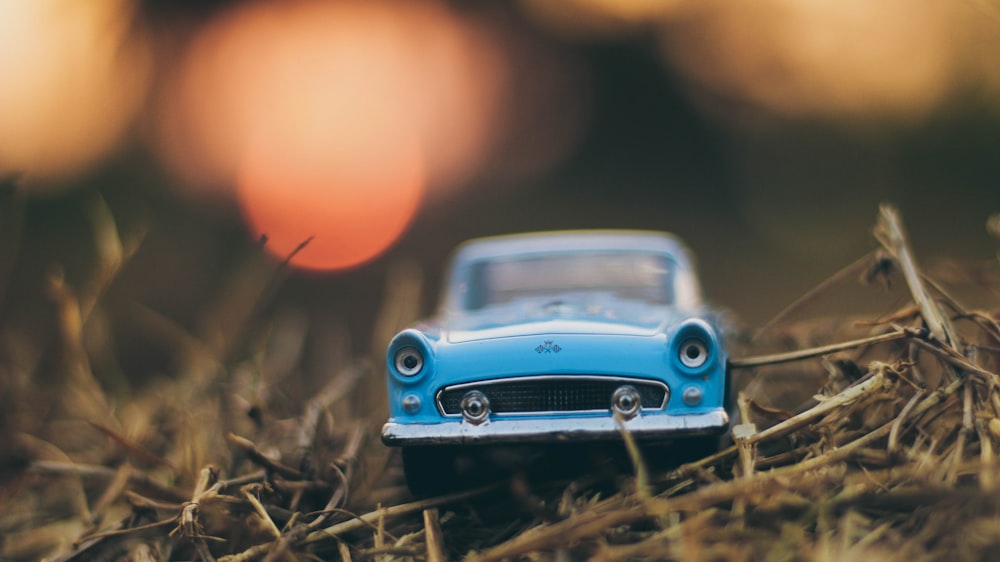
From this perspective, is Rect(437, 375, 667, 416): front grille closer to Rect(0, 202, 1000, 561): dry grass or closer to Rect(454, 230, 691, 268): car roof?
Rect(0, 202, 1000, 561): dry grass

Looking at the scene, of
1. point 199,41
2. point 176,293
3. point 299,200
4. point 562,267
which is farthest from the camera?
point 199,41

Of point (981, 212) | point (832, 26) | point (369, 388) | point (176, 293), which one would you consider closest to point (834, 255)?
point (981, 212)

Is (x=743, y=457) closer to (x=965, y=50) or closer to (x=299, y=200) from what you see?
(x=299, y=200)

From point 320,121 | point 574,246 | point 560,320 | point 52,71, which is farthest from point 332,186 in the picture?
point 560,320

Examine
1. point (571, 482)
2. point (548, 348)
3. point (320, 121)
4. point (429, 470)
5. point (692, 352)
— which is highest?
point (320, 121)

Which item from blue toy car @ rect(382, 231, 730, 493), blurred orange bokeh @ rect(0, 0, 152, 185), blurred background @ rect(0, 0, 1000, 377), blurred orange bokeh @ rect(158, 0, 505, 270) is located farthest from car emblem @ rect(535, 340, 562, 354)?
blurred orange bokeh @ rect(158, 0, 505, 270)

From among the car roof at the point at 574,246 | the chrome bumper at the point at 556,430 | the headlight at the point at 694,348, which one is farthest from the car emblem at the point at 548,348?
the car roof at the point at 574,246

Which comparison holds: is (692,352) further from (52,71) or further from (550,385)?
(52,71)
